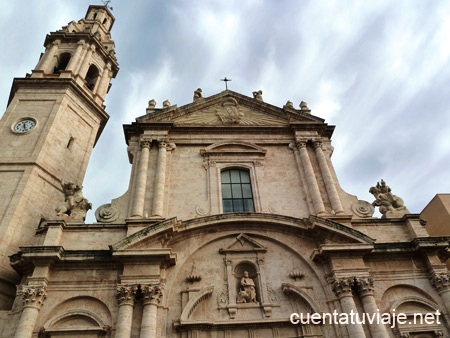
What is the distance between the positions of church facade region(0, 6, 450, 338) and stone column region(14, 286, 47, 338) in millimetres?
38

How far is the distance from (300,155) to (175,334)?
8.68 m

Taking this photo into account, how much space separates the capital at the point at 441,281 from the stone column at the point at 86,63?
1841cm

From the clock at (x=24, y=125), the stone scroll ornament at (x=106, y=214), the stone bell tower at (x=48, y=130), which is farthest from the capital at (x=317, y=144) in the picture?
the clock at (x=24, y=125)

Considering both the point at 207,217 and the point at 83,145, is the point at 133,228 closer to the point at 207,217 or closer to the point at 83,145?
the point at 207,217

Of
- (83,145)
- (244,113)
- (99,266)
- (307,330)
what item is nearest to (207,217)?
(99,266)

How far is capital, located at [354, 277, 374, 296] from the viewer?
458 inches

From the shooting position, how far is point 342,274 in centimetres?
1185

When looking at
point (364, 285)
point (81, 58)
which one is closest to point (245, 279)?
point (364, 285)

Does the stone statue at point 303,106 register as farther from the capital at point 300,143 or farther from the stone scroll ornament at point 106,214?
the stone scroll ornament at point 106,214

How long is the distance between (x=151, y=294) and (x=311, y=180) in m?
7.47

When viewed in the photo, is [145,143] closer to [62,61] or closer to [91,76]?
[91,76]

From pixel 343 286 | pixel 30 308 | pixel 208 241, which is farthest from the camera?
pixel 208 241

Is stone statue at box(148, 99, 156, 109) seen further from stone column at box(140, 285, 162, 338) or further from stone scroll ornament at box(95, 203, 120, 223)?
stone column at box(140, 285, 162, 338)

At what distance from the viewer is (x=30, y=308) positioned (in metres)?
10.7
